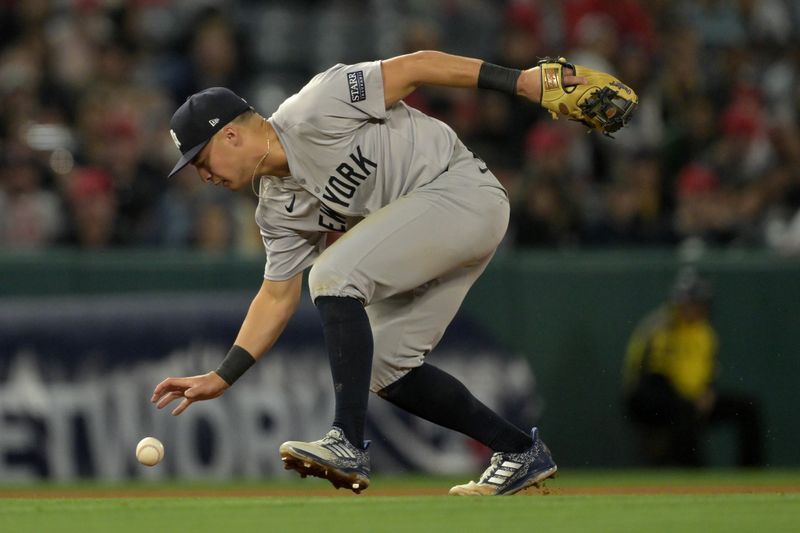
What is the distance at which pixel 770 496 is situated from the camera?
5.37m

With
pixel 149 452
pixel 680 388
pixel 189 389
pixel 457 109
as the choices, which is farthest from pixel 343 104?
pixel 457 109

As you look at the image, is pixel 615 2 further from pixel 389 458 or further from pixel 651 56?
pixel 389 458

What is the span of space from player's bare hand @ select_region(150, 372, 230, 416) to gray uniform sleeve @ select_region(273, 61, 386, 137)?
101cm

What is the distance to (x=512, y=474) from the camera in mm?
5609

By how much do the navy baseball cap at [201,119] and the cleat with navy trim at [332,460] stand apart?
1071mm

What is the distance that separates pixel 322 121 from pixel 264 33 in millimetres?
7770

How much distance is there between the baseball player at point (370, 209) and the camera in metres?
5.07

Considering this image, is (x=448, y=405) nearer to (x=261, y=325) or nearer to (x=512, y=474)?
(x=512, y=474)

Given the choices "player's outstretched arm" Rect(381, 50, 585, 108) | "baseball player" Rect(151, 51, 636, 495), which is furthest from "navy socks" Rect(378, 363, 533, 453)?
"player's outstretched arm" Rect(381, 50, 585, 108)

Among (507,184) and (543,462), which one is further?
(507,184)

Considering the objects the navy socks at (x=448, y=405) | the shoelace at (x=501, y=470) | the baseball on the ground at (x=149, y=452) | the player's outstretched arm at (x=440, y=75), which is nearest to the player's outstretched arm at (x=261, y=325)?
the baseball on the ground at (x=149, y=452)

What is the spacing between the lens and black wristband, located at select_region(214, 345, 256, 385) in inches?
218

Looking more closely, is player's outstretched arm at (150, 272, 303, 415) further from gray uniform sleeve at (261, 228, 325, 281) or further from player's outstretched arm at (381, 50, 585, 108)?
player's outstretched arm at (381, 50, 585, 108)

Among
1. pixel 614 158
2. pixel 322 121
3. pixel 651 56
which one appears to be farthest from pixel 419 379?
pixel 651 56
